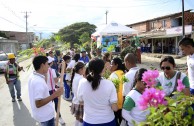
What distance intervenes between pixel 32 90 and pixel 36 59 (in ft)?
1.55

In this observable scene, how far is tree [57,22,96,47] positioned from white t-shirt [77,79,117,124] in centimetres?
5982

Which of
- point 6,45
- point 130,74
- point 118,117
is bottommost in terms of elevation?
point 118,117

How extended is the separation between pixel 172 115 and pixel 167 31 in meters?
30.3

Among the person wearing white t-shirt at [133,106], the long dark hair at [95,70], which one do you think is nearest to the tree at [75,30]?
the long dark hair at [95,70]

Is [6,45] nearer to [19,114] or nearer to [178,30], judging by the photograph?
[178,30]

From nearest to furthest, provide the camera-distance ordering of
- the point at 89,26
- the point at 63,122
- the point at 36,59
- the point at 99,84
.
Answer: the point at 99,84
the point at 36,59
the point at 63,122
the point at 89,26

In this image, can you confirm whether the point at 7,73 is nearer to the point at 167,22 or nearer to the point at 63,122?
the point at 63,122

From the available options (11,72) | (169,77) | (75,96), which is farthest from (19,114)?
(169,77)

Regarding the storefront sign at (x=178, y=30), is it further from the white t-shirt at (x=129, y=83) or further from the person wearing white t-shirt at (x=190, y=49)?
the white t-shirt at (x=129, y=83)

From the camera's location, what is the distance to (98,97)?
3129 millimetres

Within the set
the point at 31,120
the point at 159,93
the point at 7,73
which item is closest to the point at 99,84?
the point at 159,93

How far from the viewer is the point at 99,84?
312cm

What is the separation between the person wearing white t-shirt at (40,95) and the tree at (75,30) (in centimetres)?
5945

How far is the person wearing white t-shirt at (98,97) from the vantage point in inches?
123
